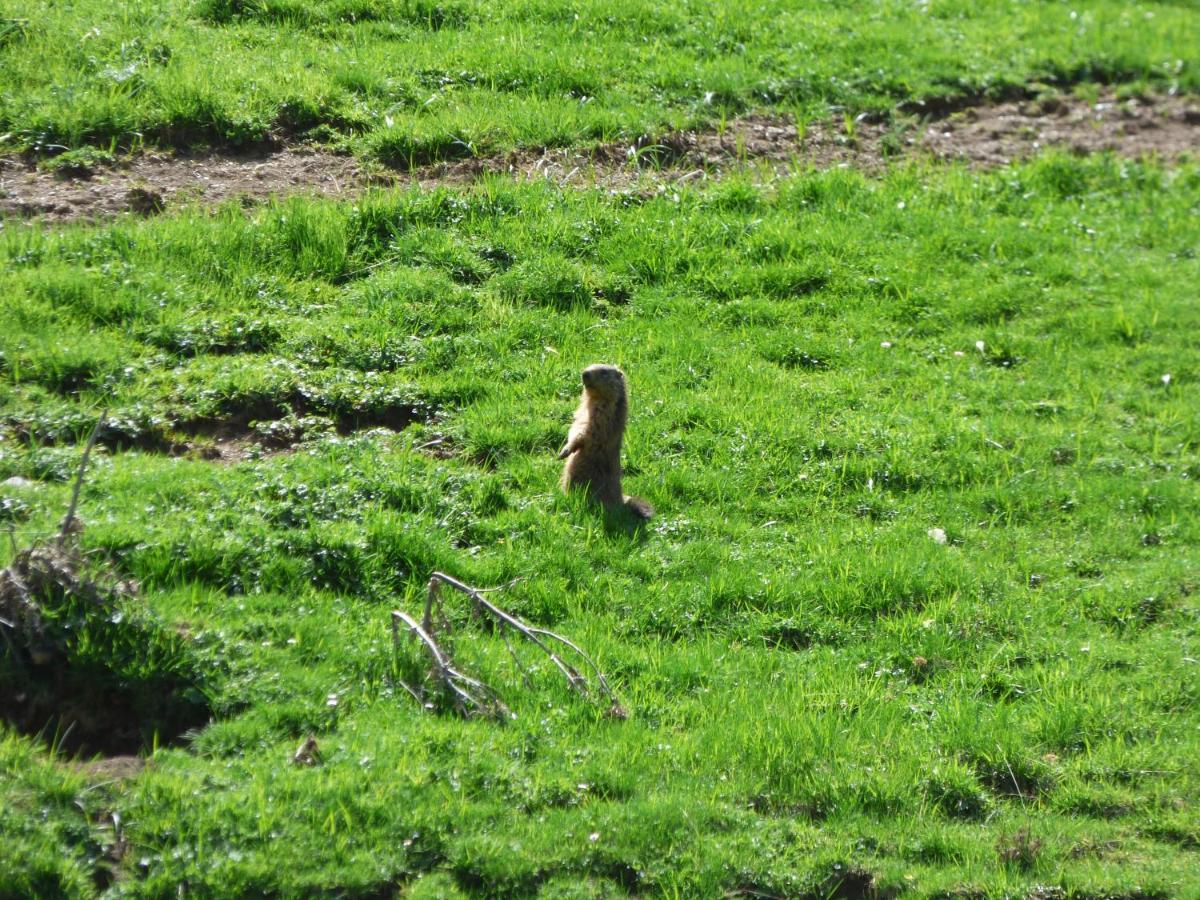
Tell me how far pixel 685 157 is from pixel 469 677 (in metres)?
6.78

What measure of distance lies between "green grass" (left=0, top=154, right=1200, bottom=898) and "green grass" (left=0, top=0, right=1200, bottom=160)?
130cm

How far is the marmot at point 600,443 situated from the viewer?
7.85m

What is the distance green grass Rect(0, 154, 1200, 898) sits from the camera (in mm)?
5547

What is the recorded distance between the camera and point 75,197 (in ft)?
31.4

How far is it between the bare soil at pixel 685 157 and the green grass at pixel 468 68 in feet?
0.68

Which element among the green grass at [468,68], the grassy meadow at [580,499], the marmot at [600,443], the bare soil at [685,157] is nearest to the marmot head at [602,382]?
the marmot at [600,443]

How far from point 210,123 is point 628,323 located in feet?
12.2

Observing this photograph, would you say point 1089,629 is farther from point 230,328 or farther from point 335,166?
point 335,166

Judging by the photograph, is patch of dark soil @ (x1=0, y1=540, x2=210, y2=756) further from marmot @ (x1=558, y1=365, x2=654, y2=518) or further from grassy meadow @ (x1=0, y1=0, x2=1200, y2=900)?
marmot @ (x1=558, y1=365, x2=654, y2=518)

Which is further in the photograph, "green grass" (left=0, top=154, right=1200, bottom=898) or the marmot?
the marmot

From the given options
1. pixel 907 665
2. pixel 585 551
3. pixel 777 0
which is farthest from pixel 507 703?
pixel 777 0

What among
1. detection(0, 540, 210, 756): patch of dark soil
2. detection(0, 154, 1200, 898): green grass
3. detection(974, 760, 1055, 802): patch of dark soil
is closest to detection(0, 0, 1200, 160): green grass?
detection(0, 154, 1200, 898): green grass

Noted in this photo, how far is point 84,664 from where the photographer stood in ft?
19.1

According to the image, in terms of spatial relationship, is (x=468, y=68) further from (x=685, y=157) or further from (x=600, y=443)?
(x=600, y=443)
